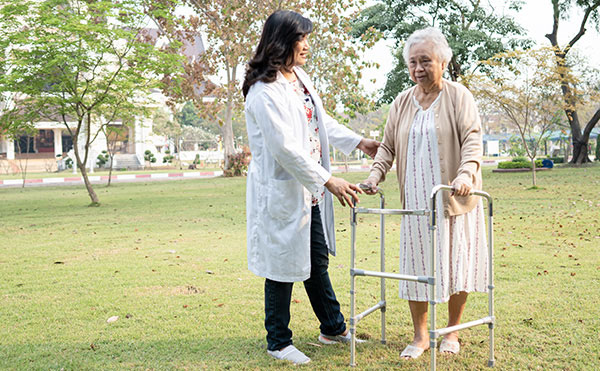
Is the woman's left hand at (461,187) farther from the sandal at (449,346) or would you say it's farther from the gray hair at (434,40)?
the sandal at (449,346)

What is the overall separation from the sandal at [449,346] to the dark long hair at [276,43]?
1773mm

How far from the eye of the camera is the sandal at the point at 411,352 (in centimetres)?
324

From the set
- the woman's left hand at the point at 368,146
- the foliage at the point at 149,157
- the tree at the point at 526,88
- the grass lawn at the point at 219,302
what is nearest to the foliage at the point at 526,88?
the tree at the point at 526,88

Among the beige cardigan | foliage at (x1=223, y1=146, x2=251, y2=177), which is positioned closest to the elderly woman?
the beige cardigan

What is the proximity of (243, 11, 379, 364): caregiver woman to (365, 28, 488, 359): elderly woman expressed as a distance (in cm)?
38

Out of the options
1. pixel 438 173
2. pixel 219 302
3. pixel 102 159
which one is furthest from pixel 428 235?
pixel 102 159

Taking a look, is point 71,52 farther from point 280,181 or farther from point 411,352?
point 411,352

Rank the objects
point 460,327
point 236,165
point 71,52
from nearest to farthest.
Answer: point 460,327
point 71,52
point 236,165

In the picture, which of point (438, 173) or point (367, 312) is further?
point (367, 312)

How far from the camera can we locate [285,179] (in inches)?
126

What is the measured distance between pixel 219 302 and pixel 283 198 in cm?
175

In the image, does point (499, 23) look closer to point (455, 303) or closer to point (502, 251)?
point (502, 251)

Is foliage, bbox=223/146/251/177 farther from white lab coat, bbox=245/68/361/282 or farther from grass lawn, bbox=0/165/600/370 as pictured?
white lab coat, bbox=245/68/361/282

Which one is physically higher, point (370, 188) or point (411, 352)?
point (370, 188)
